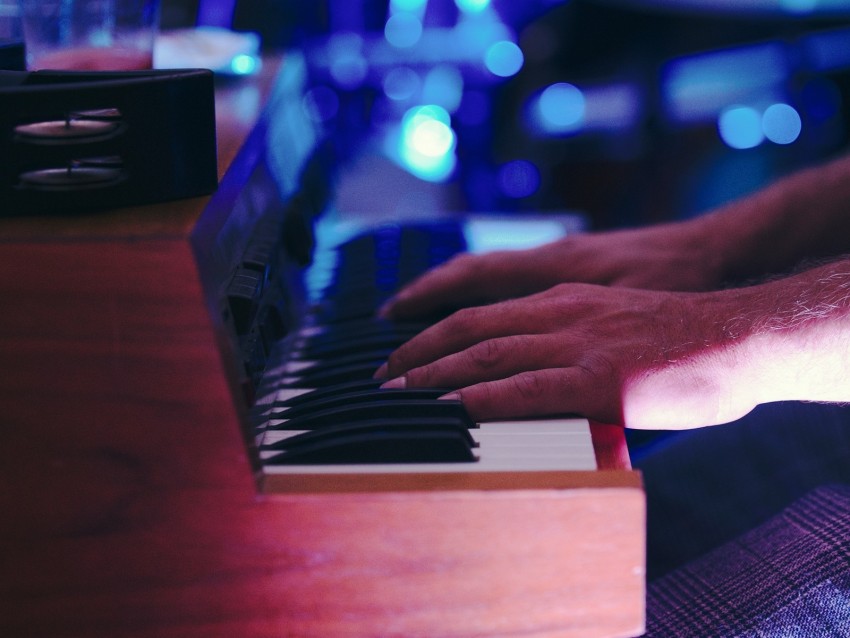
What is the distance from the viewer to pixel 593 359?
755mm

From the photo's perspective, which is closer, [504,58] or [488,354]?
[488,354]

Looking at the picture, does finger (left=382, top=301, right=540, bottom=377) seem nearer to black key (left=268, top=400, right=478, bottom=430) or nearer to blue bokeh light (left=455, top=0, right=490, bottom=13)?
black key (left=268, top=400, right=478, bottom=430)

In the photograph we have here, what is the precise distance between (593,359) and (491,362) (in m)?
0.10

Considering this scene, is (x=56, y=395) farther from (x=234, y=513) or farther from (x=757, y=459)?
(x=757, y=459)

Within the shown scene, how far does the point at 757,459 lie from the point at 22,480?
0.91 metres

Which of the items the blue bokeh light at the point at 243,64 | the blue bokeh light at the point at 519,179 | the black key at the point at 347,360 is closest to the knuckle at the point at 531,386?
the black key at the point at 347,360

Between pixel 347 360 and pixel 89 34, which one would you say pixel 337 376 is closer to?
pixel 347 360

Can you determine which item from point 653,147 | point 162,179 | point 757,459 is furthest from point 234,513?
point 653,147

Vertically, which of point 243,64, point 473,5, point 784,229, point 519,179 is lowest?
point 519,179

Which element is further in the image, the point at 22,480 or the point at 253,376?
the point at 253,376

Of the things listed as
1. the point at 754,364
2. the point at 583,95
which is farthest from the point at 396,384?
the point at 583,95

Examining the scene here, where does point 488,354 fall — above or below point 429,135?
above

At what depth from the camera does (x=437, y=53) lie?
3652 millimetres

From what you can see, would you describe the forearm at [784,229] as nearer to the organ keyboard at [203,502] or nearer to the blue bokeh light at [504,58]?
the organ keyboard at [203,502]
